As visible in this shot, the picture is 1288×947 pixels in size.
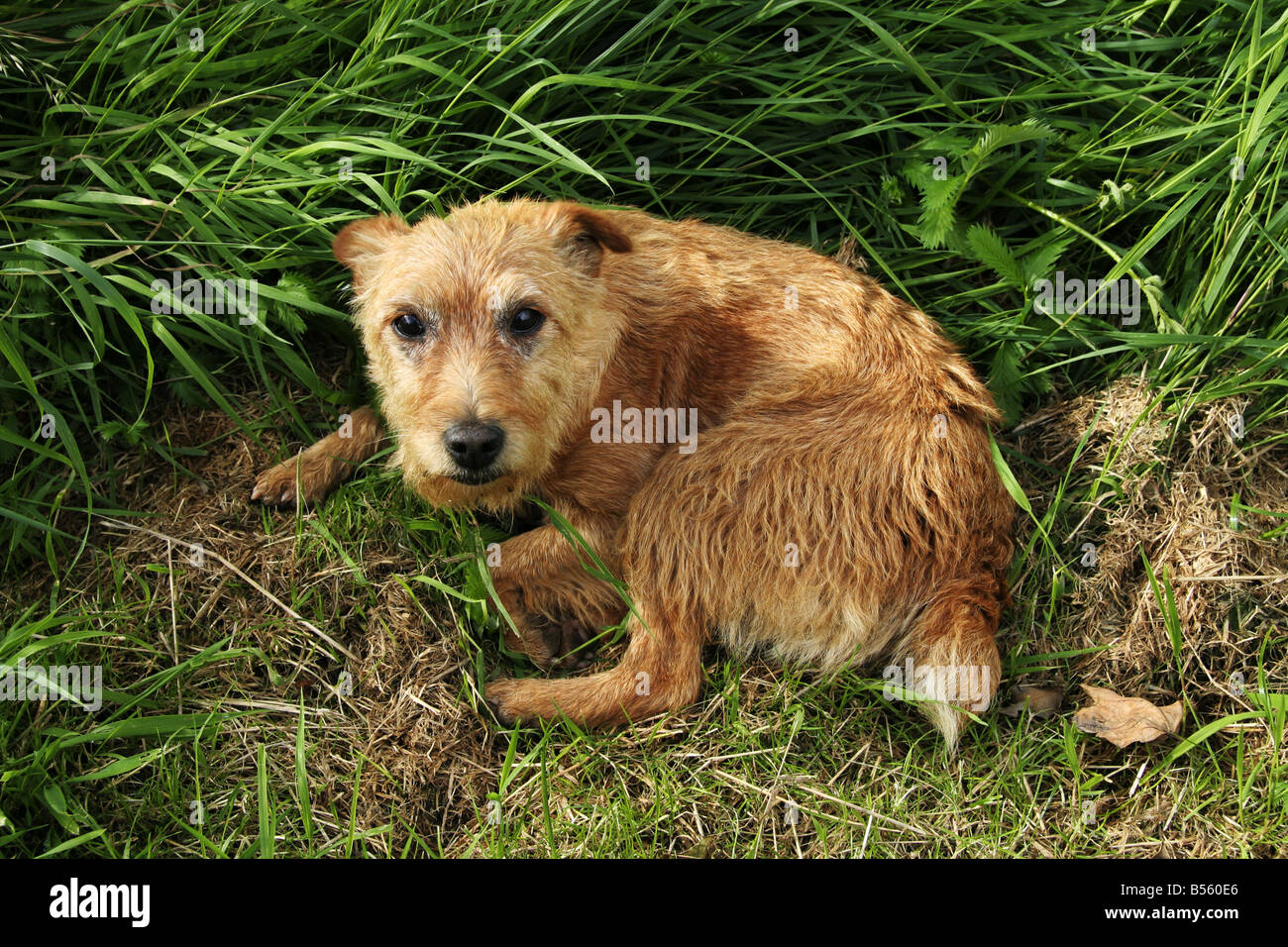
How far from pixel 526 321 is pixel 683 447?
0.82 metres

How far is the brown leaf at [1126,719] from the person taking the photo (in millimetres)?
3666

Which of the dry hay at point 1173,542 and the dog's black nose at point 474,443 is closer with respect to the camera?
the dog's black nose at point 474,443

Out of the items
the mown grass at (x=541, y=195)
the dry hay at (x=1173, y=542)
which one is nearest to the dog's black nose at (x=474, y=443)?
the mown grass at (x=541, y=195)

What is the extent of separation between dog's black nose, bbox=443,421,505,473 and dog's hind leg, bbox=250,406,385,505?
0.96 m

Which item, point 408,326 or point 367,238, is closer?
point 408,326

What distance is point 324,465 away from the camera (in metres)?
4.18

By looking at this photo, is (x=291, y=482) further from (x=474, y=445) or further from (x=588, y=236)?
(x=588, y=236)

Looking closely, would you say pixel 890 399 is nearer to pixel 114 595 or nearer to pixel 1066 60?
pixel 1066 60

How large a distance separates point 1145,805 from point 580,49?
3915 millimetres

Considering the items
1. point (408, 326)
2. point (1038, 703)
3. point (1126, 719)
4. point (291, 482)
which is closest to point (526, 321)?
point (408, 326)

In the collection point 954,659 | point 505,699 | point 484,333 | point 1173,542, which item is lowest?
point 505,699

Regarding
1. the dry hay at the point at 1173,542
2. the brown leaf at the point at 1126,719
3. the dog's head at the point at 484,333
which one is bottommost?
the brown leaf at the point at 1126,719

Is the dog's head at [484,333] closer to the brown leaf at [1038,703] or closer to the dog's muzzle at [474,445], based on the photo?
the dog's muzzle at [474,445]

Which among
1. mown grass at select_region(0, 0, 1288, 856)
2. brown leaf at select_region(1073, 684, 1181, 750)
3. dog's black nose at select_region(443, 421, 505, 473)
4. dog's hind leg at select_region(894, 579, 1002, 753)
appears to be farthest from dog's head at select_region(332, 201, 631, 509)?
brown leaf at select_region(1073, 684, 1181, 750)
